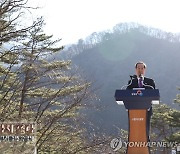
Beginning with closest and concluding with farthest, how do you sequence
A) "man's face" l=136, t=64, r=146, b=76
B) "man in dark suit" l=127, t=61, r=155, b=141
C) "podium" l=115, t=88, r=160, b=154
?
"podium" l=115, t=88, r=160, b=154, "man in dark suit" l=127, t=61, r=155, b=141, "man's face" l=136, t=64, r=146, b=76

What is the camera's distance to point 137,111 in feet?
10.2

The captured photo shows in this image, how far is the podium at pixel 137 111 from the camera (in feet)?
10.0

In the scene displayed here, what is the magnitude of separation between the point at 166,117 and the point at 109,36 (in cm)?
9471

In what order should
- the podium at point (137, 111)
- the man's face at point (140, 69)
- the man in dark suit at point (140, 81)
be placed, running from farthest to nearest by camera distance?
the man's face at point (140, 69)
the man in dark suit at point (140, 81)
the podium at point (137, 111)

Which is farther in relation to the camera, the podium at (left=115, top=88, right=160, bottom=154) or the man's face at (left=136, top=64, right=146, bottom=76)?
the man's face at (left=136, top=64, right=146, bottom=76)

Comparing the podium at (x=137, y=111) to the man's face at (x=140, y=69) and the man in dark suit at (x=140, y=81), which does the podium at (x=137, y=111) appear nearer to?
the man in dark suit at (x=140, y=81)

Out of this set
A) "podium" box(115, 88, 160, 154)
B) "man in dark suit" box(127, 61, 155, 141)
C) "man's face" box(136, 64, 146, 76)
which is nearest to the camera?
"podium" box(115, 88, 160, 154)

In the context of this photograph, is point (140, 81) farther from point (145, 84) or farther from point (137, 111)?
point (137, 111)

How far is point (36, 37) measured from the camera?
6254mm

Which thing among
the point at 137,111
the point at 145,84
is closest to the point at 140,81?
the point at 145,84

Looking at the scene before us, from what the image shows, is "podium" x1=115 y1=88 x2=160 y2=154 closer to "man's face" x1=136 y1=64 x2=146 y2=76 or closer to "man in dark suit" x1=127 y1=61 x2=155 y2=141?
"man in dark suit" x1=127 y1=61 x2=155 y2=141

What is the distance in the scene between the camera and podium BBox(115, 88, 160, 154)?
10.0 ft

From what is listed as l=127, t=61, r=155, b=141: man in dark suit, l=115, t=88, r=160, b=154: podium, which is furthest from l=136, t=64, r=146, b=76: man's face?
l=115, t=88, r=160, b=154: podium

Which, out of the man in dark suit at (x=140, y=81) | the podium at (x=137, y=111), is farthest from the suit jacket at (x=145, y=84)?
the podium at (x=137, y=111)
